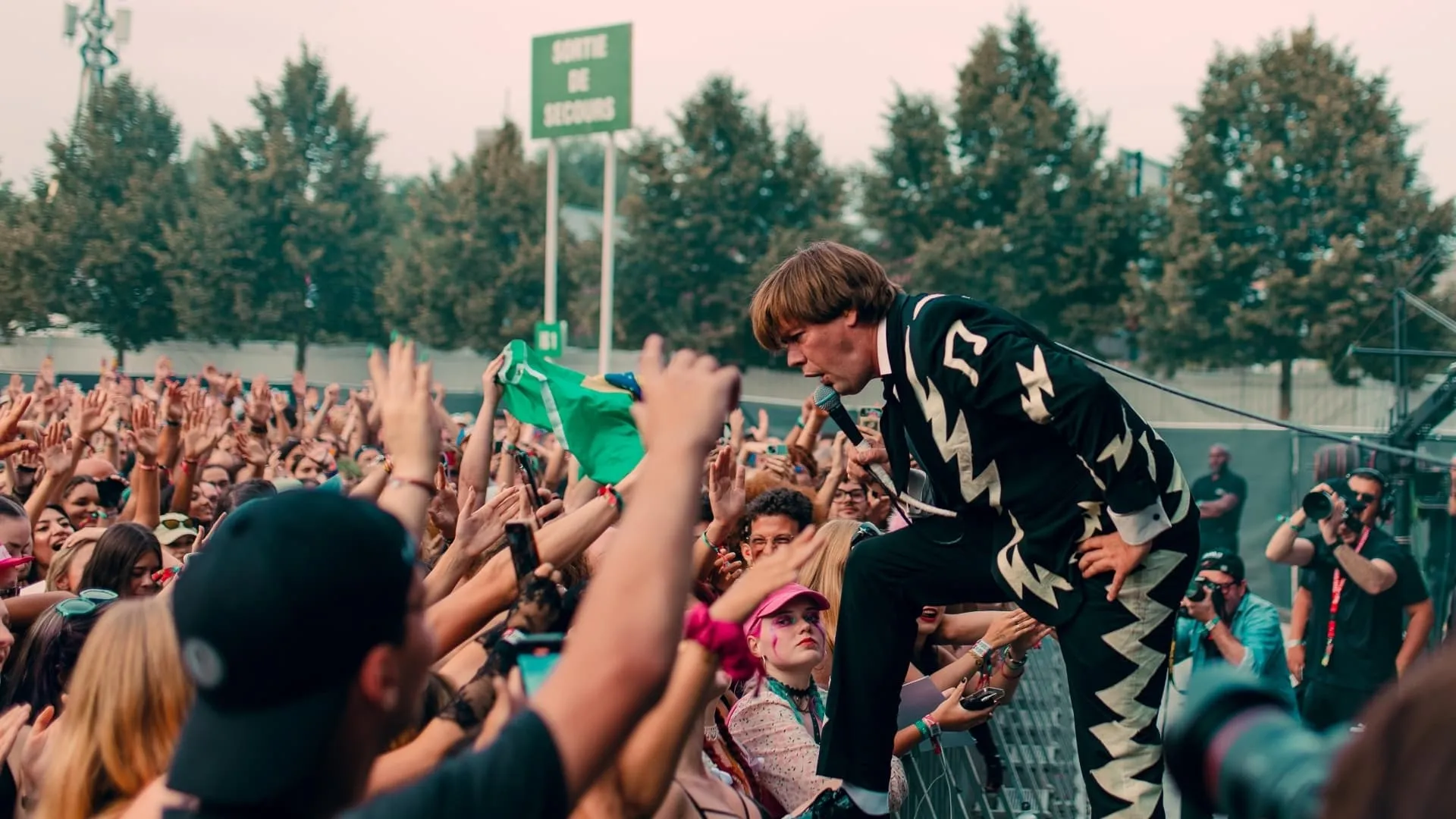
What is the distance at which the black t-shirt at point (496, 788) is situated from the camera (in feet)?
5.76

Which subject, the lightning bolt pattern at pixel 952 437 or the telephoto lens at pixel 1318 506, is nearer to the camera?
the lightning bolt pattern at pixel 952 437

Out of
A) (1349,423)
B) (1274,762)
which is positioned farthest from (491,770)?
(1349,423)

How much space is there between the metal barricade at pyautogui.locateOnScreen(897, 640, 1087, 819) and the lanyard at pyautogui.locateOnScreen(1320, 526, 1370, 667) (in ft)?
5.57

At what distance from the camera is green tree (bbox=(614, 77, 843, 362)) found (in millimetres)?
40250

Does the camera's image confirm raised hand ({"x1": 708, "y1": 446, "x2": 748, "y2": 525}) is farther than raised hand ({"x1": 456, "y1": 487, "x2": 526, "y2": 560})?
Yes

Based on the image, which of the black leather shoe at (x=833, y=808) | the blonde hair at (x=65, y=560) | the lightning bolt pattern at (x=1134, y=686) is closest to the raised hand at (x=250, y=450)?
the blonde hair at (x=65, y=560)

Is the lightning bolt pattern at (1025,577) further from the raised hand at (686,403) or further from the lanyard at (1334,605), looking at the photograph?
the lanyard at (1334,605)

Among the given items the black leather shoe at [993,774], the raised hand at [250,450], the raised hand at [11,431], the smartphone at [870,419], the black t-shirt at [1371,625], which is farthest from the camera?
the raised hand at [250,450]

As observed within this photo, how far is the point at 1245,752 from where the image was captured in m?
1.63

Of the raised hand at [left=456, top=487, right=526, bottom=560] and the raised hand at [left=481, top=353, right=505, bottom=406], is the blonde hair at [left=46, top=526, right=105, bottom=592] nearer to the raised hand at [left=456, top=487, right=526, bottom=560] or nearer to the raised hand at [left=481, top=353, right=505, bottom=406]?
the raised hand at [left=481, top=353, right=505, bottom=406]

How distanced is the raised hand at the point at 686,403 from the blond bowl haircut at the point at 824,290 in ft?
6.89

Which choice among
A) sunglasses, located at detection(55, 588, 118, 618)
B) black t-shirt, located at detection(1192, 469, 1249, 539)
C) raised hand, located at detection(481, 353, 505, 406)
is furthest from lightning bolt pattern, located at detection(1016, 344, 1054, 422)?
black t-shirt, located at detection(1192, 469, 1249, 539)

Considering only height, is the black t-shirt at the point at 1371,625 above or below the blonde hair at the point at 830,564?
below

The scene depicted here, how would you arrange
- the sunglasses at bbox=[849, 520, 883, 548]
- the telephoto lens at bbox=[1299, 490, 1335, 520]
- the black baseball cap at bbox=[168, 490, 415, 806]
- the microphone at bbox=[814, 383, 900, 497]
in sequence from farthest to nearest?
the telephoto lens at bbox=[1299, 490, 1335, 520]
the sunglasses at bbox=[849, 520, 883, 548]
the microphone at bbox=[814, 383, 900, 497]
the black baseball cap at bbox=[168, 490, 415, 806]
